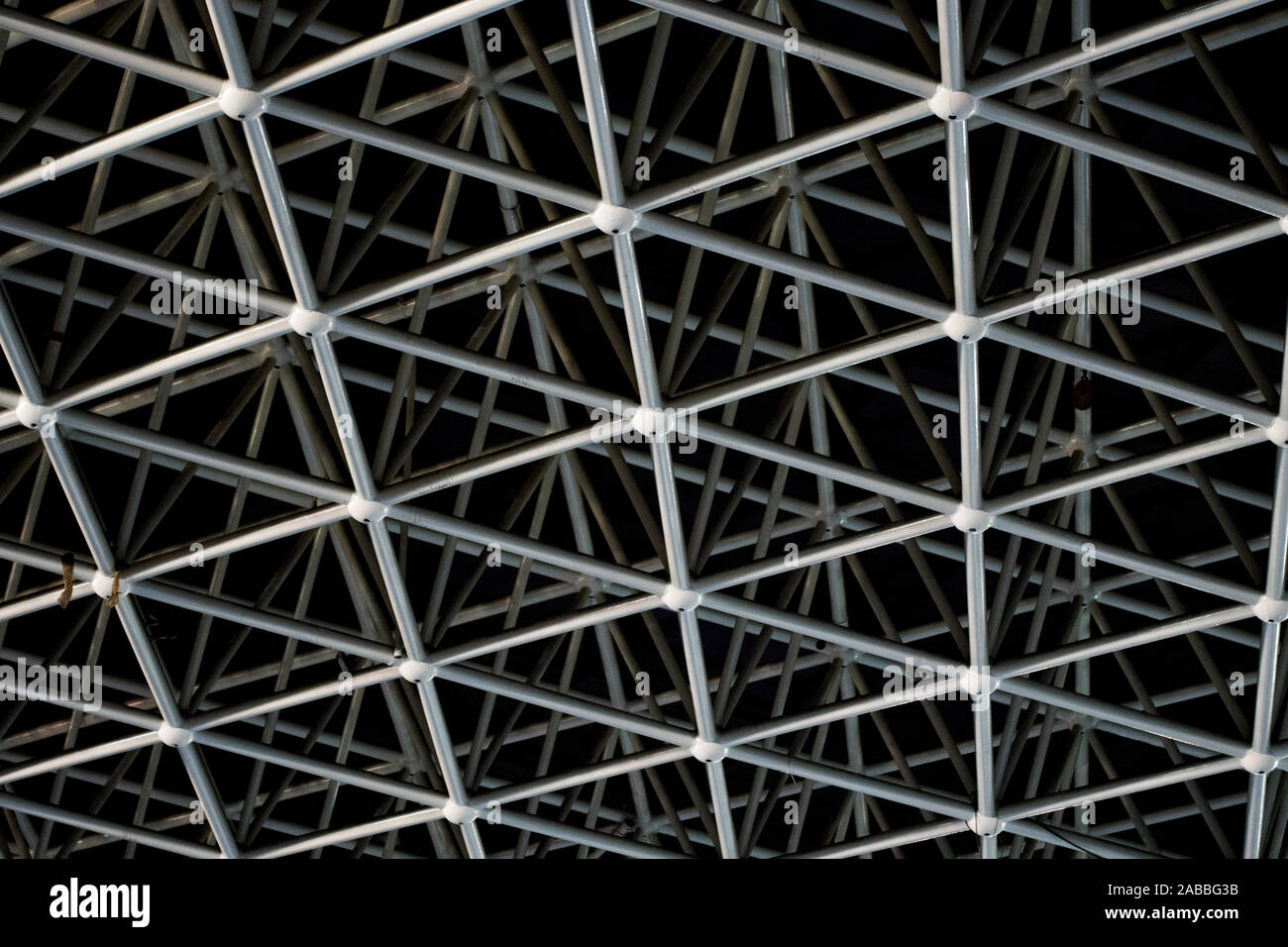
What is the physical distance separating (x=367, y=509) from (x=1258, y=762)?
14.6 m

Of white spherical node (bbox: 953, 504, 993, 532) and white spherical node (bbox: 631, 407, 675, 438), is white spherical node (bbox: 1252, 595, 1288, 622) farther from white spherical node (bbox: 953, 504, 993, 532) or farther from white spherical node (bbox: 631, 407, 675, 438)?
white spherical node (bbox: 631, 407, 675, 438)

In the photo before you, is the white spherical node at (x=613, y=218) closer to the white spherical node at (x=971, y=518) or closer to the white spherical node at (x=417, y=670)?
the white spherical node at (x=971, y=518)

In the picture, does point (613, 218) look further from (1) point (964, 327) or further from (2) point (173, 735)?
(2) point (173, 735)

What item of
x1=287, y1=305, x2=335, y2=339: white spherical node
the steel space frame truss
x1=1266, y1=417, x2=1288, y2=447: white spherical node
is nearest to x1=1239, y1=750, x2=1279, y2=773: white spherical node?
the steel space frame truss

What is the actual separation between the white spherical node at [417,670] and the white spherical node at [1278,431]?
510 inches

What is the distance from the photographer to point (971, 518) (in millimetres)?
22938

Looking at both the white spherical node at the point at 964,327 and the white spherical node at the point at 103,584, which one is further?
the white spherical node at the point at 103,584

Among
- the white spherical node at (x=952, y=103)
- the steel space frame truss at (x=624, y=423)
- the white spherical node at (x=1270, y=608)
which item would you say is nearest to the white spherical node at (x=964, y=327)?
the steel space frame truss at (x=624, y=423)

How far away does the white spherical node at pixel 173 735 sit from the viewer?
87.6 ft

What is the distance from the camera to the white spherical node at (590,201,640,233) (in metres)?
19.8

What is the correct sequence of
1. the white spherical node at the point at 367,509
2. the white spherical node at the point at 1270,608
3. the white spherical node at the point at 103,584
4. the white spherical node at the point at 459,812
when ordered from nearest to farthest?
→ the white spherical node at the point at 367,509 → the white spherical node at the point at 1270,608 → the white spherical node at the point at 103,584 → the white spherical node at the point at 459,812

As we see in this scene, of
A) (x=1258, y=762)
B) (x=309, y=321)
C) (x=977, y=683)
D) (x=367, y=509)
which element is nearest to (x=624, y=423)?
(x=367, y=509)

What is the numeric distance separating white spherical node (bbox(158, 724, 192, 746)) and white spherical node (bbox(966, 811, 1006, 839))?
13216mm

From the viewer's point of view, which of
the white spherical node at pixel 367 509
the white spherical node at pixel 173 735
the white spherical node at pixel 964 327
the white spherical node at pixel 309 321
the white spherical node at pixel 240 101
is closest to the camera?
the white spherical node at pixel 240 101
